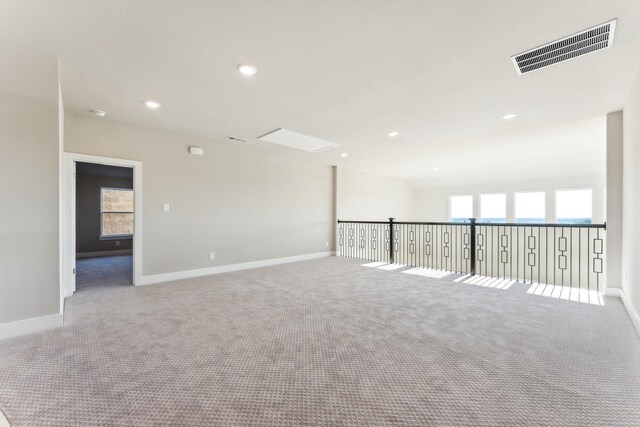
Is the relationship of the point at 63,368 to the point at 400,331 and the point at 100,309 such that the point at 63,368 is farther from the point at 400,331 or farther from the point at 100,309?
the point at 400,331

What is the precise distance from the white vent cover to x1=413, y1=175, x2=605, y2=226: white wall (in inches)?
249

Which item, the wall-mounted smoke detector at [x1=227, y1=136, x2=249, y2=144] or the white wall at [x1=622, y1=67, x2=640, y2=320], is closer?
the white wall at [x1=622, y1=67, x2=640, y2=320]

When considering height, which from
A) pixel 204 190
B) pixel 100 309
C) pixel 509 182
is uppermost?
pixel 509 182

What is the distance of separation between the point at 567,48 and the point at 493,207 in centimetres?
779

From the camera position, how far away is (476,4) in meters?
1.78

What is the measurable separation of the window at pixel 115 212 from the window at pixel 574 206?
1253 cm

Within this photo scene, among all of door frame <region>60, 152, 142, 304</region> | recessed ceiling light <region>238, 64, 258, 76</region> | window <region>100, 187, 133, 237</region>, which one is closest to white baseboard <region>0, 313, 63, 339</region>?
door frame <region>60, 152, 142, 304</region>

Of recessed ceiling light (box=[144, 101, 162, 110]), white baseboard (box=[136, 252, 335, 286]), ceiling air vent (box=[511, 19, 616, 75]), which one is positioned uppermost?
recessed ceiling light (box=[144, 101, 162, 110])

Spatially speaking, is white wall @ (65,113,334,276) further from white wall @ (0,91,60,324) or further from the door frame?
white wall @ (0,91,60,324)

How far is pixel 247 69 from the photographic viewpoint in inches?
102

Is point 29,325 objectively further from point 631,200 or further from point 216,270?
point 631,200

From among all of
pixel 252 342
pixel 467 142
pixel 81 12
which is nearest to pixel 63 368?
pixel 252 342

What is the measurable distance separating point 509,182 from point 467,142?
4.64 meters

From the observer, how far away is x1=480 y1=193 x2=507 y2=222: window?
8.68 m
